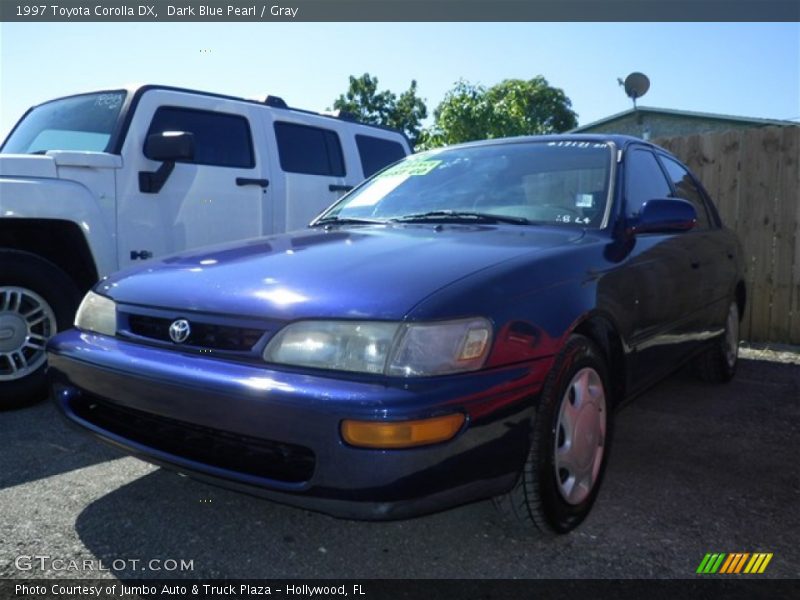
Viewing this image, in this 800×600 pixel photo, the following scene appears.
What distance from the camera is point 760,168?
20.9 ft

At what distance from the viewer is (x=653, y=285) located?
3.11 m

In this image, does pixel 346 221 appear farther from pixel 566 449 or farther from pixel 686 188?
pixel 686 188

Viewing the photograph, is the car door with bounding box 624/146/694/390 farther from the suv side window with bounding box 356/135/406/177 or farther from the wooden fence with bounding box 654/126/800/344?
the wooden fence with bounding box 654/126/800/344

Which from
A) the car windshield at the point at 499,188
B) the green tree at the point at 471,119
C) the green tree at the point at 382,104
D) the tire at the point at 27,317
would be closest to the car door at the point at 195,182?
the tire at the point at 27,317

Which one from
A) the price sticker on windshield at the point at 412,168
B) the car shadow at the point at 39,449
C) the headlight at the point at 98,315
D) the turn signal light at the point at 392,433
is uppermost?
the price sticker on windshield at the point at 412,168

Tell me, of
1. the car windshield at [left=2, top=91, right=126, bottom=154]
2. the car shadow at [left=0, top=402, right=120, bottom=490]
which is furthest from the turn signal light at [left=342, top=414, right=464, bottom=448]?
the car windshield at [left=2, top=91, right=126, bottom=154]

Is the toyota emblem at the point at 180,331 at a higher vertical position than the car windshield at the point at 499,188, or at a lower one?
lower

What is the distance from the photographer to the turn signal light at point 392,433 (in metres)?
1.84

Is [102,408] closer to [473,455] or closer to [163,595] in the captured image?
[163,595]

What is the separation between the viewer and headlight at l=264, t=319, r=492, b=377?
6.37 ft

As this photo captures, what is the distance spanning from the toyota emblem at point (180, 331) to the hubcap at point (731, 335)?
12.1ft

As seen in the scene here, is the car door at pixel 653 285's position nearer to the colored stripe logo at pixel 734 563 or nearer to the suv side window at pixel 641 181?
the suv side window at pixel 641 181

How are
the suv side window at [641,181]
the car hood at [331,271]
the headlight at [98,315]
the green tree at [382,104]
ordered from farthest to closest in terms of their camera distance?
the green tree at [382,104], the suv side window at [641,181], the headlight at [98,315], the car hood at [331,271]

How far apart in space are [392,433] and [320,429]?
Answer: 20 cm
